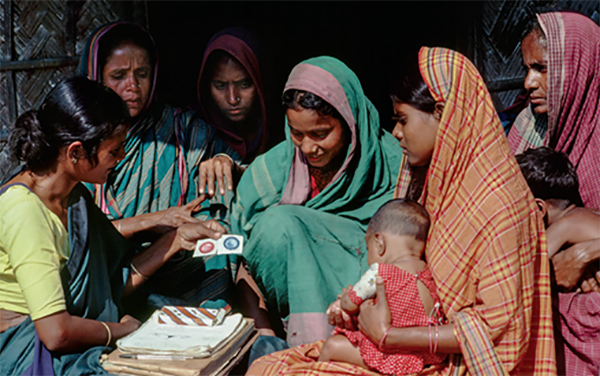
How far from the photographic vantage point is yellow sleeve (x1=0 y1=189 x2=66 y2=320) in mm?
2457

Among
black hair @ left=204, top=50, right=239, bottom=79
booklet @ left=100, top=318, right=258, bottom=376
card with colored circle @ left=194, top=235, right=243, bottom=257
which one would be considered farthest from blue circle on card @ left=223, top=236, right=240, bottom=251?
black hair @ left=204, top=50, right=239, bottom=79

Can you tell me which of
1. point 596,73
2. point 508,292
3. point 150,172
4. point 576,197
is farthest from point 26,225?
point 596,73

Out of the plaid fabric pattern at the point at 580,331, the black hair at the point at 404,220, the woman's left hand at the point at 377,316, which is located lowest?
the plaid fabric pattern at the point at 580,331

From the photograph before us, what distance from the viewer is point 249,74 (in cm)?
494

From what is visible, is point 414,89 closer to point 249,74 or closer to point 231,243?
point 231,243

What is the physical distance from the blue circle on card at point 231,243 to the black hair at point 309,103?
0.85 metres

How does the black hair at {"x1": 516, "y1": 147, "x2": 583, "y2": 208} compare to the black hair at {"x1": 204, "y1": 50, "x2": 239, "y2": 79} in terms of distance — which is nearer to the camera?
the black hair at {"x1": 516, "y1": 147, "x2": 583, "y2": 208}

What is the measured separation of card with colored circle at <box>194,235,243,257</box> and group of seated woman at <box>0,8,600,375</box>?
75 mm

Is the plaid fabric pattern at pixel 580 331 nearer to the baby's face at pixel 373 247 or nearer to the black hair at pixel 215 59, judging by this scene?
the baby's face at pixel 373 247

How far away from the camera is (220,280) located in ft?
11.9

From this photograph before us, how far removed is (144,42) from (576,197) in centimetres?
317

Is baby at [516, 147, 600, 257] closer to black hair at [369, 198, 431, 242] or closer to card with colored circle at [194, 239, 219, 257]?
black hair at [369, 198, 431, 242]

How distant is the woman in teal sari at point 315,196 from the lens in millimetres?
3098

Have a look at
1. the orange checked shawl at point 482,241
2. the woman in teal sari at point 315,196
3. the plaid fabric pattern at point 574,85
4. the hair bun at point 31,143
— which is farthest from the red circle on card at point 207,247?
the plaid fabric pattern at point 574,85
